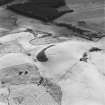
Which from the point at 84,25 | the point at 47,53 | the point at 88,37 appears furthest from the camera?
the point at 84,25

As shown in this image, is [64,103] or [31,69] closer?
[64,103]

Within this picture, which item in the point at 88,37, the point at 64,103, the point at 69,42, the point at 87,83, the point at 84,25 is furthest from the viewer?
the point at 84,25

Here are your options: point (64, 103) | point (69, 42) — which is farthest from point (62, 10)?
point (64, 103)

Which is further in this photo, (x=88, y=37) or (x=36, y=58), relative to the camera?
(x=88, y=37)

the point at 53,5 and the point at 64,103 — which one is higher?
the point at 53,5

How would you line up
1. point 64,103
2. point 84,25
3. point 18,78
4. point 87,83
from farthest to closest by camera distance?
point 84,25 < point 18,78 < point 87,83 < point 64,103

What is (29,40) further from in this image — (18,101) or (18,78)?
(18,101)

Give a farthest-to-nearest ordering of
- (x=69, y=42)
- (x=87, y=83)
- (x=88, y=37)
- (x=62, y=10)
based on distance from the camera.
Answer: (x=62, y=10) < (x=88, y=37) < (x=69, y=42) < (x=87, y=83)

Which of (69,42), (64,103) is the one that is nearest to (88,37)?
(69,42)

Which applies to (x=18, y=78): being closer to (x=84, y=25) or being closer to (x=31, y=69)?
(x=31, y=69)
